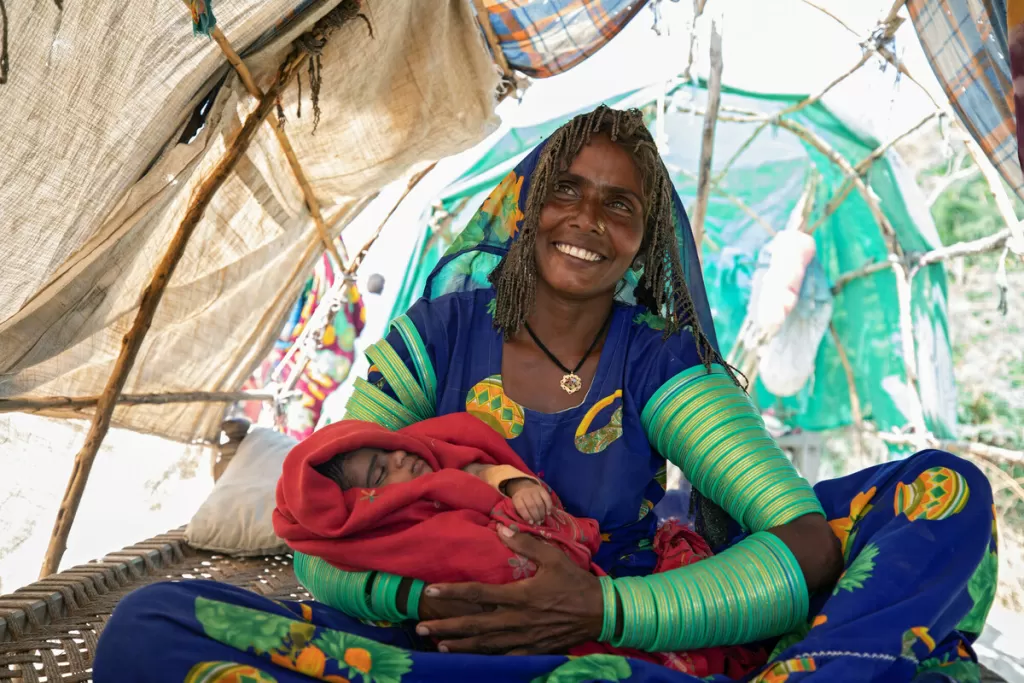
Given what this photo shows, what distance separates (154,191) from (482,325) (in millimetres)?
914

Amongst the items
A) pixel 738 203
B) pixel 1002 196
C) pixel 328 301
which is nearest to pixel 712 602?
pixel 1002 196

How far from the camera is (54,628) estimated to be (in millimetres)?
2016

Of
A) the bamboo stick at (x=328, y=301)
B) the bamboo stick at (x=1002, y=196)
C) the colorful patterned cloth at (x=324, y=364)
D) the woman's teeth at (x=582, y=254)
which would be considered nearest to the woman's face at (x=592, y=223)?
the woman's teeth at (x=582, y=254)

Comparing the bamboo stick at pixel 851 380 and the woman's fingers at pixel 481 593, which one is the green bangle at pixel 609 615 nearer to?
the woman's fingers at pixel 481 593

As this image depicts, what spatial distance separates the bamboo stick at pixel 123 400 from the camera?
2.52 meters

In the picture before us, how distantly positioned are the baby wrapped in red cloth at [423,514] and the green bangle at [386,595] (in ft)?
0.10

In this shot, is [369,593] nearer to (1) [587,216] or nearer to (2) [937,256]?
(1) [587,216]

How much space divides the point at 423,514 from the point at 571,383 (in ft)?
1.83

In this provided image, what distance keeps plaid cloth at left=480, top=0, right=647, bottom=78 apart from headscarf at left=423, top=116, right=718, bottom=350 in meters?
1.41

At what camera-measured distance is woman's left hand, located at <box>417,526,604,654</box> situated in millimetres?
1436

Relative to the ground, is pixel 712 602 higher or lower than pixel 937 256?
lower

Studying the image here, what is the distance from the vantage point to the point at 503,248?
2182 mm

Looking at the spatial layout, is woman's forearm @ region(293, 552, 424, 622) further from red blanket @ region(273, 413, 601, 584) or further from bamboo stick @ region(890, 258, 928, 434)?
bamboo stick @ region(890, 258, 928, 434)

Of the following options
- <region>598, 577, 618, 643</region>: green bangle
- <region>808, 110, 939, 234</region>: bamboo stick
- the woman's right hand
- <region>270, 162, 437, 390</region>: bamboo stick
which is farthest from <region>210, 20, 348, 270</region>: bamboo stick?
<region>808, 110, 939, 234</region>: bamboo stick
